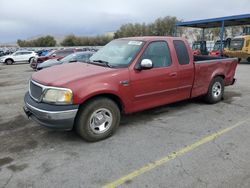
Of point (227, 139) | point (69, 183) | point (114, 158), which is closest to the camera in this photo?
point (69, 183)

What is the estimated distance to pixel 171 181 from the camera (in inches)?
120

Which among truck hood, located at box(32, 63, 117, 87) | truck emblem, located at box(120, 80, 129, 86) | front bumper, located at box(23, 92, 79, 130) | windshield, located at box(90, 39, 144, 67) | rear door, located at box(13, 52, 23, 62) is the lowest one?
rear door, located at box(13, 52, 23, 62)

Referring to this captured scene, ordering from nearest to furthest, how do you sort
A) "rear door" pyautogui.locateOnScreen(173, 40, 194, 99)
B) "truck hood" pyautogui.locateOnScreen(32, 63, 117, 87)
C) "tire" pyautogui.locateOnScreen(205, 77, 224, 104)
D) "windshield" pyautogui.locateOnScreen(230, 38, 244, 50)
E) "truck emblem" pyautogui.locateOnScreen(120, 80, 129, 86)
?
1. "truck hood" pyautogui.locateOnScreen(32, 63, 117, 87)
2. "truck emblem" pyautogui.locateOnScreen(120, 80, 129, 86)
3. "rear door" pyautogui.locateOnScreen(173, 40, 194, 99)
4. "tire" pyautogui.locateOnScreen(205, 77, 224, 104)
5. "windshield" pyautogui.locateOnScreen(230, 38, 244, 50)

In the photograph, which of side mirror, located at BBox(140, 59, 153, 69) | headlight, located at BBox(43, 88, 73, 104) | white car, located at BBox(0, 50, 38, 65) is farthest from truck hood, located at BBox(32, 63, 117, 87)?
white car, located at BBox(0, 50, 38, 65)

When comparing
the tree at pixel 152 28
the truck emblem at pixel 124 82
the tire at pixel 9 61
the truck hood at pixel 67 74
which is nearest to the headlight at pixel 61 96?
the truck hood at pixel 67 74

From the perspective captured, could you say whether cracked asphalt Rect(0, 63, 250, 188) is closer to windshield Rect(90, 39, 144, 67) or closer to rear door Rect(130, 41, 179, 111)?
rear door Rect(130, 41, 179, 111)

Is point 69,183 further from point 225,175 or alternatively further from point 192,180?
point 225,175

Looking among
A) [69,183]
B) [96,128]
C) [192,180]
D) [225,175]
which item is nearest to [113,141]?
[96,128]

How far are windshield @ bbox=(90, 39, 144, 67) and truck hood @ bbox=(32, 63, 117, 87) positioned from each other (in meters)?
0.37

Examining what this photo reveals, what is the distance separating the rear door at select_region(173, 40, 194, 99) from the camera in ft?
17.6

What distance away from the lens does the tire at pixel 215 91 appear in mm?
6399

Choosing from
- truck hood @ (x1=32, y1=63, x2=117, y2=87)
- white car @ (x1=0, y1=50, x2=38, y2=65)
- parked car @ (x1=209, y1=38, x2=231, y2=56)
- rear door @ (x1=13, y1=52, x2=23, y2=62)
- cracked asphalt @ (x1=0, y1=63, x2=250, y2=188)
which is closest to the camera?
cracked asphalt @ (x1=0, y1=63, x2=250, y2=188)

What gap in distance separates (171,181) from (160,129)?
1787 millimetres

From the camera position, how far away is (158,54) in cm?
505
